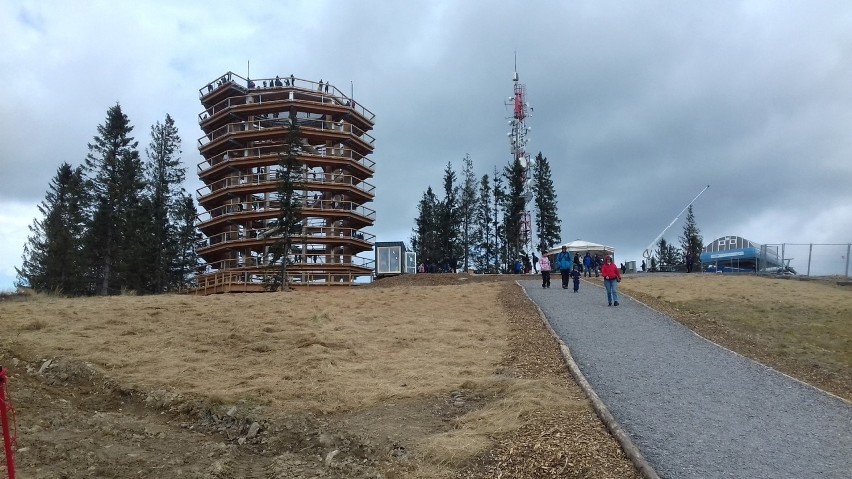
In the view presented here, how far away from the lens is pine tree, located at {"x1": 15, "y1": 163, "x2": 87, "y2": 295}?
50.1 meters

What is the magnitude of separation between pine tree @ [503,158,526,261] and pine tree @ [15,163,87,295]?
40856mm

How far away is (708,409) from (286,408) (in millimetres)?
6385

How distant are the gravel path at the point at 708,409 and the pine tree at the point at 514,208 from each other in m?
52.1

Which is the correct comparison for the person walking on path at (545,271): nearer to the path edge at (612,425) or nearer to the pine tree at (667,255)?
the path edge at (612,425)

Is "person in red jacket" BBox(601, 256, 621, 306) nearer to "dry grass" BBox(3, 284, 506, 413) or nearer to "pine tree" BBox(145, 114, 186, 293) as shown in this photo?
"dry grass" BBox(3, 284, 506, 413)

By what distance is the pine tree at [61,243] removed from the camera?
164 feet

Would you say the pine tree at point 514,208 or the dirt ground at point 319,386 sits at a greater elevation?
the pine tree at point 514,208

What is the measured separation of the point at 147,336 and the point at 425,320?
24.4ft

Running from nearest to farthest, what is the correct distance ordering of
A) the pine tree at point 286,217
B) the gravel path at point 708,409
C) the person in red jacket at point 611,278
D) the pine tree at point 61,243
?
the gravel path at point 708,409, the person in red jacket at point 611,278, the pine tree at point 286,217, the pine tree at point 61,243

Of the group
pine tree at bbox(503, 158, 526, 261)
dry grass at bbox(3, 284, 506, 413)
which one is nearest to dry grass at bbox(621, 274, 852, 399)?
dry grass at bbox(3, 284, 506, 413)

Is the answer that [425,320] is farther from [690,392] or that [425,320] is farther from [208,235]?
[208,235]

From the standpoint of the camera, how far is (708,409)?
370 inches

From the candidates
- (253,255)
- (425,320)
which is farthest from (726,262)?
(425,320)

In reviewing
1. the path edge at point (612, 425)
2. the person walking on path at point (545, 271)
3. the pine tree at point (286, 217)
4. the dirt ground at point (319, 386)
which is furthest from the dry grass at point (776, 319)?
the pine tree at point (286, 217)
